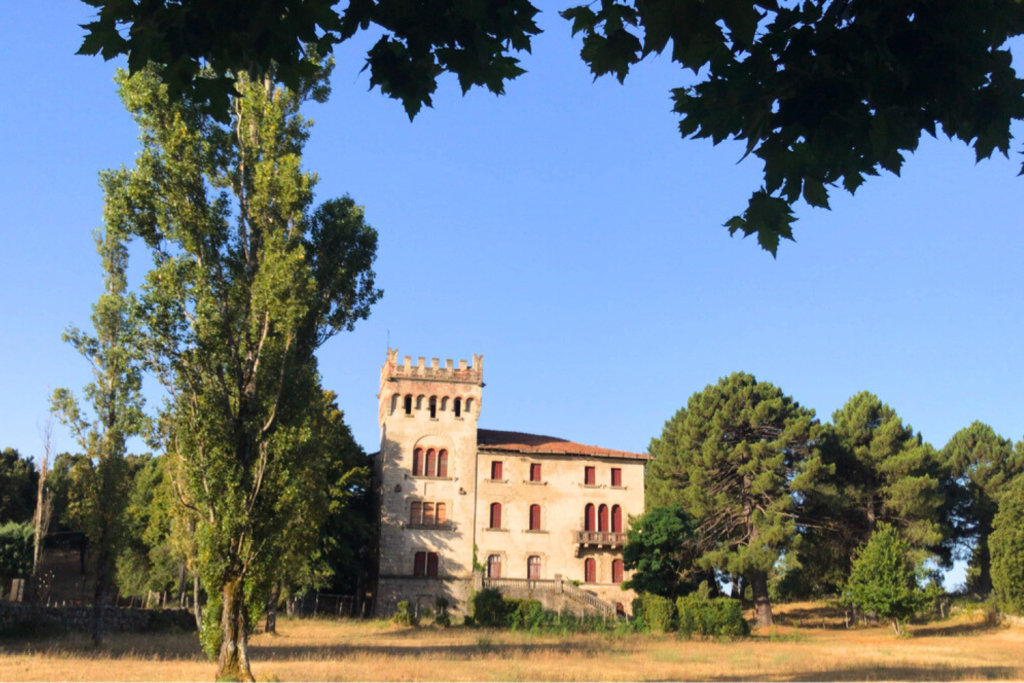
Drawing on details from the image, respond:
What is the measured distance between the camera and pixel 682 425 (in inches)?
1927

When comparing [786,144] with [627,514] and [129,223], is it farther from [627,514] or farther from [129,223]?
[627,514]

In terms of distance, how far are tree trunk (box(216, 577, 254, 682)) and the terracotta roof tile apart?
3086 centimetres

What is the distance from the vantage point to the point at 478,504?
48.3 meters

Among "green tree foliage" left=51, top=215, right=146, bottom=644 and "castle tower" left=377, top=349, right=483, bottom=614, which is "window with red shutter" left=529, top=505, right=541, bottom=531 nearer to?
A: "castle tower" left=377, top=349, right=483, bottom=614

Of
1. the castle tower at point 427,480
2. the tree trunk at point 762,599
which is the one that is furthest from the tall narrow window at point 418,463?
the tree trunk at point 762,599

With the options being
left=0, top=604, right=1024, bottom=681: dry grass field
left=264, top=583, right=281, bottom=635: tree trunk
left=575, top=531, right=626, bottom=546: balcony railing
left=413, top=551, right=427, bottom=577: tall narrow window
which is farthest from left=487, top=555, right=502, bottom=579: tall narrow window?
left=264, top=583, right=281, bottom=635: tree trunk

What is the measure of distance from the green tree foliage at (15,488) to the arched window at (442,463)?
1042 inches

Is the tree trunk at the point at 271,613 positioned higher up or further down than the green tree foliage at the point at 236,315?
further down

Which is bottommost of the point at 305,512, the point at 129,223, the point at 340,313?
the point at 305,512

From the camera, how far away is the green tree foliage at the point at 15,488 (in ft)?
170

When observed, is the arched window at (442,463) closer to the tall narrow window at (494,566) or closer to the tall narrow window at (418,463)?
the tall narrow window at (418,463)

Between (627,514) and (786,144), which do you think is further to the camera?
(627,514)

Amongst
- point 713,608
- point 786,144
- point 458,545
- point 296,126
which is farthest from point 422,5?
point 458,545

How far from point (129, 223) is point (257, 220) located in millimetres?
3012
